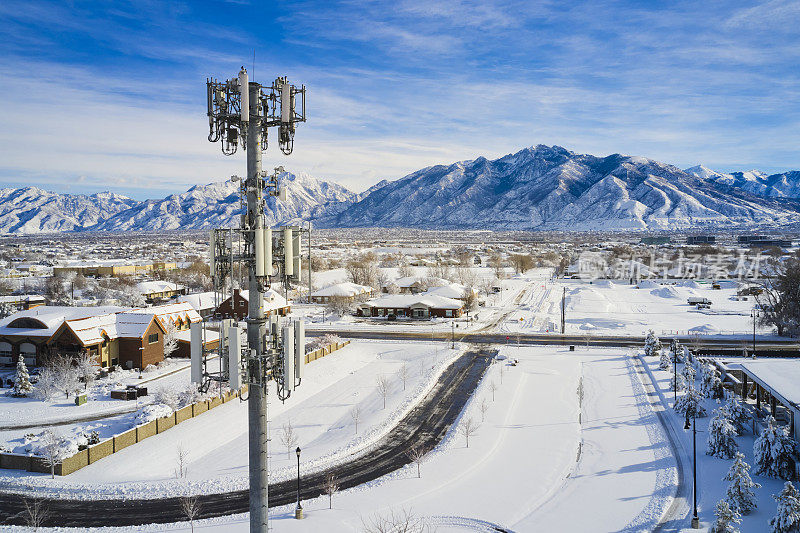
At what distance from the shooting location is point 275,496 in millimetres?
29109

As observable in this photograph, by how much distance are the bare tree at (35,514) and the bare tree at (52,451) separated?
10.3 feet

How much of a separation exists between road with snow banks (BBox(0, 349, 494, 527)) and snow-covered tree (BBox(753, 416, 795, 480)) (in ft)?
62.2

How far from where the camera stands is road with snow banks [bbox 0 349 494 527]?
26797mm

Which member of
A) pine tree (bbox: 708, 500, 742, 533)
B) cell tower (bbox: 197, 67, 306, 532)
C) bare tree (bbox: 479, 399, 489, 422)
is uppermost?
cell tower (bbox: 197, 67, 306, 532)

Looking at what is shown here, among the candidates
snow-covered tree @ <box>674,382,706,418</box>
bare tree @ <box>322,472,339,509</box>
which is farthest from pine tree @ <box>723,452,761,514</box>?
bare tree @ <box>322,472,339,509</box>

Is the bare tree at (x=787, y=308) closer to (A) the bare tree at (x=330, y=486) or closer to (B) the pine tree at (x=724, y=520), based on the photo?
(B) the pine tree at (x=724, y=520)

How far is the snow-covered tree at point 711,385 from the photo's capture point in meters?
44.5

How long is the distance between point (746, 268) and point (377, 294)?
10480 cm

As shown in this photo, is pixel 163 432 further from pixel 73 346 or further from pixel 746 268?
pixel 746 268

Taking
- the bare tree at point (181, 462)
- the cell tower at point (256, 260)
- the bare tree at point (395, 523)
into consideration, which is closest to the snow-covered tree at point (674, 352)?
the bare tree at point (395, 523)

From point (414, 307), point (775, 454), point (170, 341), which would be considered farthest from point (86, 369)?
point (775, 454)

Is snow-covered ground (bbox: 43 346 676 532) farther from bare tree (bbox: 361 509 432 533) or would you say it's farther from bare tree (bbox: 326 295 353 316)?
bare tree (bbox: 326 295 353 316)

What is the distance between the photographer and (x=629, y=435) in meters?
37.7

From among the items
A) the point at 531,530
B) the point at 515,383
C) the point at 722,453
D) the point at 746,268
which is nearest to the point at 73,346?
the point at 515,383
